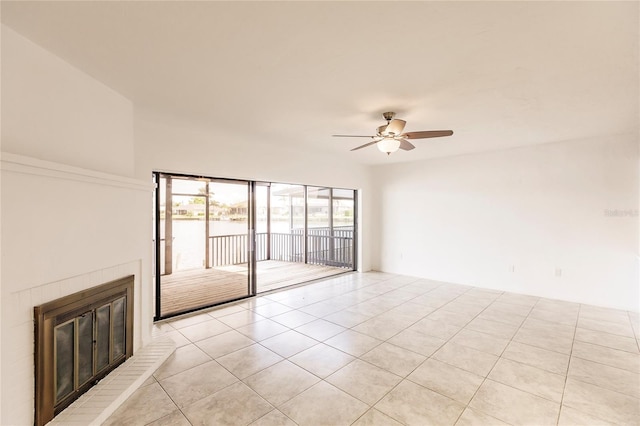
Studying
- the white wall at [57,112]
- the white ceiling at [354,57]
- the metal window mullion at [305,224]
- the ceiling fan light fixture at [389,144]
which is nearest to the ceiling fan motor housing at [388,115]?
the white ceiling at [354,57]

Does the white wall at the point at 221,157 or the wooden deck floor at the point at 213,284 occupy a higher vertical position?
the white wall at the point at 221,157

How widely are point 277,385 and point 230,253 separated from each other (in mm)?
3565

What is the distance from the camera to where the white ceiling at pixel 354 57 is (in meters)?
1.67

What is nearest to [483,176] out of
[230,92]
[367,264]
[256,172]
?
[367,264]

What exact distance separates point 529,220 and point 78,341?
21.1ft

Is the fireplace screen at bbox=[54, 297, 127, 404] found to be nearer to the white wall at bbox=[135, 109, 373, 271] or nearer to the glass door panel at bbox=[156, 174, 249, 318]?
the glass door panel at bbox=[156, 174, 249, 318]

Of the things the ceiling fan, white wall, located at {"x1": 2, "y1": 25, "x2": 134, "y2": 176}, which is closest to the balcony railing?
white wall, located at {"x1": 2, "y1": 25, "x2": 134, "y2": 176}

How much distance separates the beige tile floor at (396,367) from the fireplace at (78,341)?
0.40 meters

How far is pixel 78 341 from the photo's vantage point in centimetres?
219

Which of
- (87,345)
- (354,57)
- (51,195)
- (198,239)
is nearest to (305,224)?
(198,239)

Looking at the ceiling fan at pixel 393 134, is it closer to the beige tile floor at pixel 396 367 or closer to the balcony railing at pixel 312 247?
the beige tile floor at pixel 396 367

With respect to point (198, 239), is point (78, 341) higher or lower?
lower

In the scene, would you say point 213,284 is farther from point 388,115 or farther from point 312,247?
point 388,115

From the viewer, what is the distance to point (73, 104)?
2.31 meters
